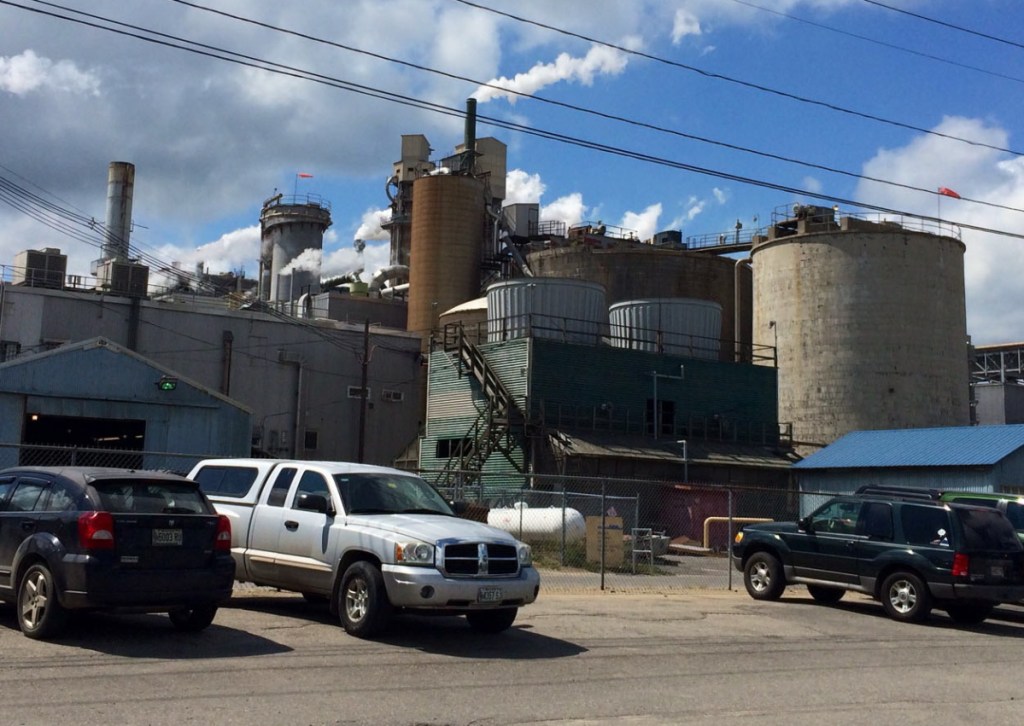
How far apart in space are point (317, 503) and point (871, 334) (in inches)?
1583

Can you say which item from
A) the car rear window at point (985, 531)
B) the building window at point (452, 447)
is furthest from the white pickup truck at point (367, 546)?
the building window at point (452, 447)

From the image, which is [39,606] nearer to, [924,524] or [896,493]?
[924,524]

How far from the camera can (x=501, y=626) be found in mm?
12000

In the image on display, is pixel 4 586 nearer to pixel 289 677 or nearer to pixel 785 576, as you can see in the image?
pixel 289 677

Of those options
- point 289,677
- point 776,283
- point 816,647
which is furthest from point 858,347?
point 289,677

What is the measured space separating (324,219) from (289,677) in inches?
3185

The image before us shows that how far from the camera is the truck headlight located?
1094cm

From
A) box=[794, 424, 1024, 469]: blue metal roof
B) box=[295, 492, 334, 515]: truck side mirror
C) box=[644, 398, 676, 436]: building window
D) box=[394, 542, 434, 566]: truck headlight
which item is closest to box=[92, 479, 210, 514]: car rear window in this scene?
box=[295, 492, 334, 515]: truck side mirror

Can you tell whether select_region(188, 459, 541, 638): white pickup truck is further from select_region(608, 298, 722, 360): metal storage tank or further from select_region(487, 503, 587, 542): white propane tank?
select_region(608, 298, 722, 360): metal storage tank

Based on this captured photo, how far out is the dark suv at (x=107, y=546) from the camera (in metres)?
9.77

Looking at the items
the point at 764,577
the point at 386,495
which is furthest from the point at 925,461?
the point at 386,495

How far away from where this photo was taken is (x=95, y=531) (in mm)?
9781

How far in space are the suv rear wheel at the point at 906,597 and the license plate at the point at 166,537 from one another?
10.7m

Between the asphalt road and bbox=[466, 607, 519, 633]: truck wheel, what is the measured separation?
162 millimetres
